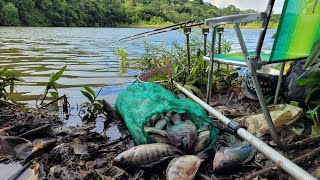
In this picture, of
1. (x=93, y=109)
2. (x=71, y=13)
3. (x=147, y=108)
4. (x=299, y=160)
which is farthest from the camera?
(x=71, y=13)

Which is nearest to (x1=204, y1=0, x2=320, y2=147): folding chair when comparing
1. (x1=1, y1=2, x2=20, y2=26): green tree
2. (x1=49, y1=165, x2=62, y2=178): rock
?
(x1=49, y1=165, x2=62, y2=178): rock

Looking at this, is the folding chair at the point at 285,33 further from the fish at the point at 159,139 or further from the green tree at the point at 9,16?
the green tree at the point at 9,16

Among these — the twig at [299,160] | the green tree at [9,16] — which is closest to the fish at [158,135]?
the twig at [299,160]

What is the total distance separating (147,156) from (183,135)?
0.29 metres

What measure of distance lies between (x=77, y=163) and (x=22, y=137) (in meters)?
0.77

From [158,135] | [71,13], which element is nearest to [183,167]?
[158,135]

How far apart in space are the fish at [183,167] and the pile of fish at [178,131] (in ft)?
0.47

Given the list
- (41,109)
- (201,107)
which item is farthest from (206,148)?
(41,109)

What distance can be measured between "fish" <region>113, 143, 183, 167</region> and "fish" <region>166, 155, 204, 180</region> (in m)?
0.11

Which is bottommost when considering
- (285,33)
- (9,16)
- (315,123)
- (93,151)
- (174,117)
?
(9,16)

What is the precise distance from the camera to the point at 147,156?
211 cm

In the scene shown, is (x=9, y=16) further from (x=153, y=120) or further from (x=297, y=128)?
(x=297, y=128)

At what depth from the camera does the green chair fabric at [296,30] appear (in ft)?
6.00

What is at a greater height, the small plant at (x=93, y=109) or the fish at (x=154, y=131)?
the fish at (x=154, y=131)
